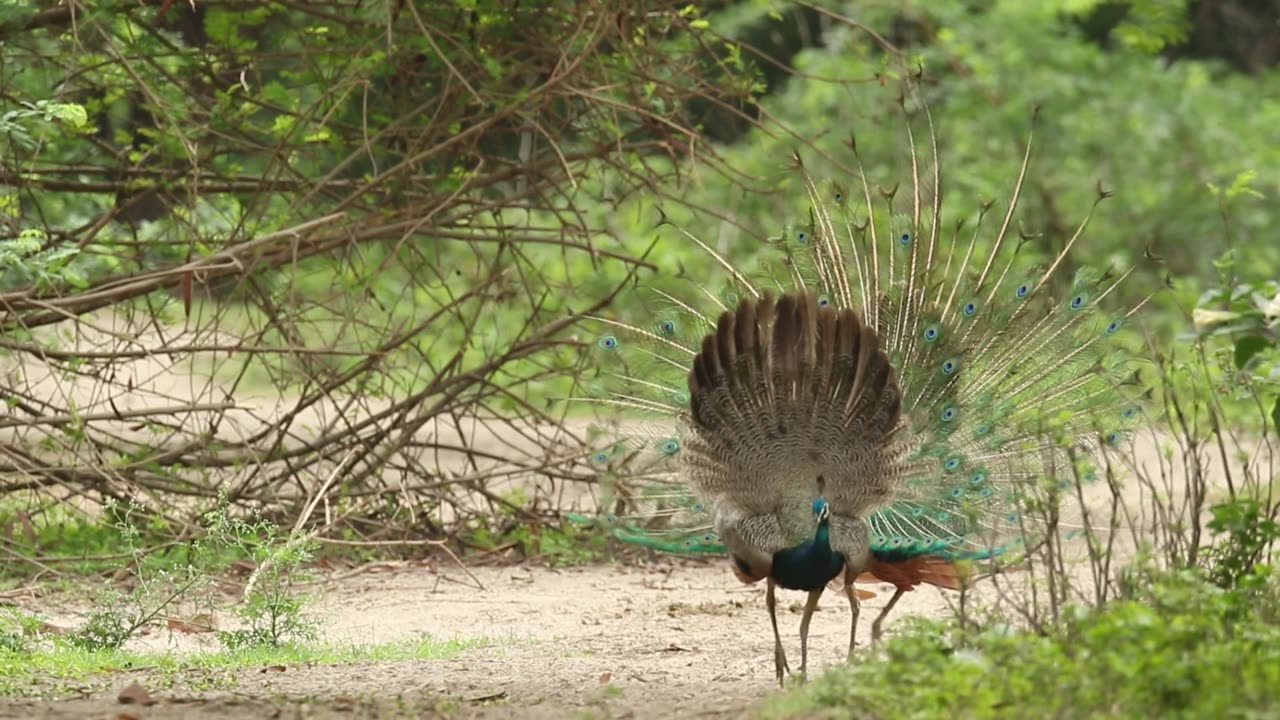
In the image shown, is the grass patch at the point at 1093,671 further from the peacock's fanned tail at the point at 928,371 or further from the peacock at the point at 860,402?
the peacock's fanned tail at the point at 928,371

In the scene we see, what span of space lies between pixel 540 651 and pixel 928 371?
202cm

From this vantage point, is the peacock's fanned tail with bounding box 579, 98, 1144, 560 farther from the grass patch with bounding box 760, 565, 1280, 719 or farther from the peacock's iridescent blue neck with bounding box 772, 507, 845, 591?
the grass patch with bounding box 760, 565, 1280, 719

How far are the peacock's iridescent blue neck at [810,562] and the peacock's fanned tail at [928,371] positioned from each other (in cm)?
45

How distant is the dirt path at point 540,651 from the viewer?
541cm

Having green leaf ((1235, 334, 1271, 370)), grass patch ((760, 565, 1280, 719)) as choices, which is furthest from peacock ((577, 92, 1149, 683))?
grass patch ((760, 565, 1280, 719))

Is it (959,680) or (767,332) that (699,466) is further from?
(959,680)

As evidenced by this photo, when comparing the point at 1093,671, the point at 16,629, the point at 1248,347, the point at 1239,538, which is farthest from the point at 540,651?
the point at 1248,347

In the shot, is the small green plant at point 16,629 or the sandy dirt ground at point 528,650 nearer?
the sandy dirt ground at point 528,650

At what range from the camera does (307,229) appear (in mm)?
8156

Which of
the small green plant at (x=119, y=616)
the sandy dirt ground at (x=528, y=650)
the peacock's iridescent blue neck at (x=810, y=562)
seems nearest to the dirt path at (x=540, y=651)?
the sandy dirt ground at (x=528, y=650)

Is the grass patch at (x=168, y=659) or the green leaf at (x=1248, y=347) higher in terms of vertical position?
the green leaf at (x=1248, y=347)

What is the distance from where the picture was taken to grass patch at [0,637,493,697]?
5.89 meters

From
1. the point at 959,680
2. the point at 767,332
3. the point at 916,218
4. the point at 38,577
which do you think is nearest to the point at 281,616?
the point at 38,577

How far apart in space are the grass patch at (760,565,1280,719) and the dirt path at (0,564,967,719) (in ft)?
2.02
